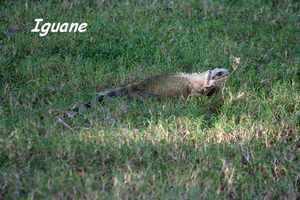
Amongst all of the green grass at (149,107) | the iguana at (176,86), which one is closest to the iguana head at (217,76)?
the iguana at (176,86)

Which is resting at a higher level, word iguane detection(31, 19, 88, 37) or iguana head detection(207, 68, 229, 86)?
word iguane detection(31, 19, 88, 37)

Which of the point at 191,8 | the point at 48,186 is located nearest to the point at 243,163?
the point at 48,186

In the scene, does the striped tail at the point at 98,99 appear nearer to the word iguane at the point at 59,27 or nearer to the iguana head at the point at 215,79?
the iguana head at the point at 215,79

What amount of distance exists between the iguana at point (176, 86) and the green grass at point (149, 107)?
14 centimetres

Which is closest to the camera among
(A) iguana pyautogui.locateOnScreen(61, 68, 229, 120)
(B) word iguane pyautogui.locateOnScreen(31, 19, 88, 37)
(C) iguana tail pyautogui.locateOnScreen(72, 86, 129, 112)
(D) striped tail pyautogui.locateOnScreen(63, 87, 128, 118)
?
(D) striped tail pyautogui.locateOnScreen(63, 87, 128, 118)

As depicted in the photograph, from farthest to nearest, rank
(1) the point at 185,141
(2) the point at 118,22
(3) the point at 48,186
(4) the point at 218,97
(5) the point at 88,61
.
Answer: (2) the point at 118,22 → (5) the point at 88,61 → (4) the point at 218,97 → (1) the point at 185,141 → (3) the point at 48,186

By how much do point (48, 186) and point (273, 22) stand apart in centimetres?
476

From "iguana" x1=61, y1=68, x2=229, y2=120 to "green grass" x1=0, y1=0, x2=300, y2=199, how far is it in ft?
0.46

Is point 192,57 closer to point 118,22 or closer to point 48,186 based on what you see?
point 118,22

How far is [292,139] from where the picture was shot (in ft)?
16.9

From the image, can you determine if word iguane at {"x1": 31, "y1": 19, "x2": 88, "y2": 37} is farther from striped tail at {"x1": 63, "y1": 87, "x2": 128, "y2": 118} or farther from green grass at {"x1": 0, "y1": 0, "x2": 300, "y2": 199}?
striped tail at {"x1": 63, "y1": 87, "x2": 128, "y2": 118}

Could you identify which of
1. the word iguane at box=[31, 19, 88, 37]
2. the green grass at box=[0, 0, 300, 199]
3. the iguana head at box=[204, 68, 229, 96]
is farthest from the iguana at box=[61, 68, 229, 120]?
the word iguane at box=[31, 19, 88, 37]

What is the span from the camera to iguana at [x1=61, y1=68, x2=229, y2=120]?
5.95 m

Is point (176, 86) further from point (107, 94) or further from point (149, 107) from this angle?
point (107, 94)
